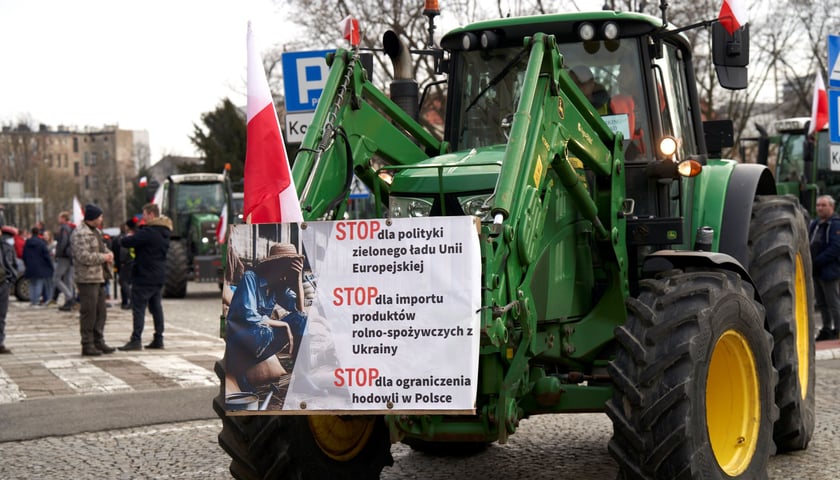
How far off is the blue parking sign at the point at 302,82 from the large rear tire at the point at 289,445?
6.26m

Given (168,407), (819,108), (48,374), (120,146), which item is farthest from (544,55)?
(120,146)

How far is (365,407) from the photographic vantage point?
5055mm

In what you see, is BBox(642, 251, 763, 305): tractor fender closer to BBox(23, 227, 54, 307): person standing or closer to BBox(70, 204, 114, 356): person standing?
BBox(70, 204, 114, 356): person standing

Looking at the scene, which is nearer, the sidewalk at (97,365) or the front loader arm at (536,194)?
the front loader arm at (536,194)

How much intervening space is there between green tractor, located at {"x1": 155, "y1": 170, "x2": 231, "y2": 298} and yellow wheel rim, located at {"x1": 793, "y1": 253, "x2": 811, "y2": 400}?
2099 cm

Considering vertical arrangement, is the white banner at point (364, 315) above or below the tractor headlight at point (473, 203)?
below

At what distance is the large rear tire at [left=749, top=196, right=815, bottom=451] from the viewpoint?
297 inches

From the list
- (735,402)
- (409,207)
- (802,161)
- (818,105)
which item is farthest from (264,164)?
(802,161)

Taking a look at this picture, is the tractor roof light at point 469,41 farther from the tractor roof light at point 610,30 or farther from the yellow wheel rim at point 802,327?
the yellow wheel rim at point 802,327

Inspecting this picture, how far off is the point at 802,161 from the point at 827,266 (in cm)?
982

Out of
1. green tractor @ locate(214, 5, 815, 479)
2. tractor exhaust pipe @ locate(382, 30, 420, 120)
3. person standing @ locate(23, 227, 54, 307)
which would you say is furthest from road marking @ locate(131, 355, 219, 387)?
person standing @ locate(23, 227, 54, 307)

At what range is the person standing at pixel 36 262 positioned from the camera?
25.8 m

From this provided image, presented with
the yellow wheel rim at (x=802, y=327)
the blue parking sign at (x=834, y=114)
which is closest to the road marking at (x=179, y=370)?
the yellow wheel rim at (x=802, y=327)

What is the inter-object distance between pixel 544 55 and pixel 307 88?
6.45 m
